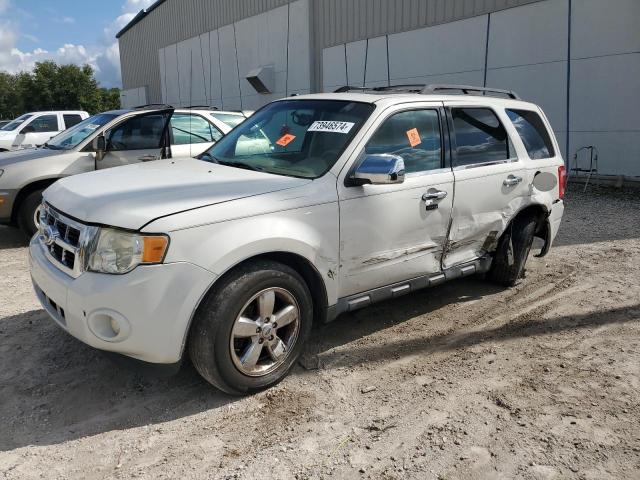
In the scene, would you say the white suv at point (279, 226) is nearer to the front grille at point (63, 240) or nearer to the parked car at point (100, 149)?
the front grille at point (63, 240)

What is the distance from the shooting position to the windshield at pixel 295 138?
364 centimetres

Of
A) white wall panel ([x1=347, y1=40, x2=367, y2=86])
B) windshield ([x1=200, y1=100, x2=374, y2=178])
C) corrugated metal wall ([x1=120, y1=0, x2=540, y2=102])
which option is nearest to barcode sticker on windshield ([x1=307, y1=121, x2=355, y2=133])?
windshield ([x1=200, y1=100, x2=374, y2=178])

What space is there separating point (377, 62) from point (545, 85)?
217 inches

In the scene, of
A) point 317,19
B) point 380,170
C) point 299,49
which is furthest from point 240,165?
point 299,49

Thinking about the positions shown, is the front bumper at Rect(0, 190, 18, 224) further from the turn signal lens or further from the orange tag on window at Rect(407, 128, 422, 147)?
the orange tag on window at Rect(407, 128, 422, 147)

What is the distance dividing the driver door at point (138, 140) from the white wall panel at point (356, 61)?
10249 mm

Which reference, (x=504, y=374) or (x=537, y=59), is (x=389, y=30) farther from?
(x=504, y=374)

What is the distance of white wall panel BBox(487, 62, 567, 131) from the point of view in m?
11.6

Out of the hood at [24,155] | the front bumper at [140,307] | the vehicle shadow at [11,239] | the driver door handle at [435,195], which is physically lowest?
the vehicle shadow at [11,239]

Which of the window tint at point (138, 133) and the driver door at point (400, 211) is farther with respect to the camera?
the window tint at point (138, 133)

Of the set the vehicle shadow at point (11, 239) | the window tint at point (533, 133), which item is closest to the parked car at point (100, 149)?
the vehicle shadow at point (11, 239)

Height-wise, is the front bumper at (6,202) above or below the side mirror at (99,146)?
below

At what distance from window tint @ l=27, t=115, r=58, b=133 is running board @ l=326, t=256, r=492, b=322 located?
14898mm

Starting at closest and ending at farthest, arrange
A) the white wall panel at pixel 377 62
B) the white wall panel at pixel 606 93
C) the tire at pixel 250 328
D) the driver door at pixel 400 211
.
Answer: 1. the tire at pixel 250 328
2. the driver door at pixel 400 211
3. the white wall panel at pixel 606 93
4. the white wall panel at pixel 377 62
